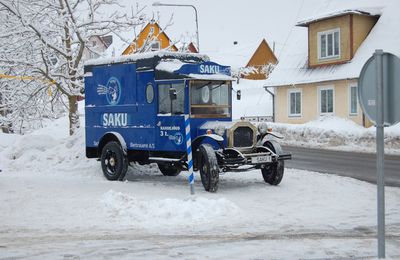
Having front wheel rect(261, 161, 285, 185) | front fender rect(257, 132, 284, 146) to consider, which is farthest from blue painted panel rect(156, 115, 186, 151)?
front wheel rect(261, 161, 285, 185)

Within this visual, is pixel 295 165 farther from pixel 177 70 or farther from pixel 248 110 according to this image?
pixel 248 110

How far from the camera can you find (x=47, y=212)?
10.1 meters

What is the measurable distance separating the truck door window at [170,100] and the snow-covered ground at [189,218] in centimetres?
175

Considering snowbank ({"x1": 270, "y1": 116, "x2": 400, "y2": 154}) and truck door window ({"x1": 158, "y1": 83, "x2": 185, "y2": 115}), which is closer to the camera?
truck door window ({"x1": 158, "y1": 83, "x2": 185, "y2": 115})

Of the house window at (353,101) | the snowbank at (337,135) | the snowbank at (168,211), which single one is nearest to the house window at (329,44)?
the house window at (353,101)

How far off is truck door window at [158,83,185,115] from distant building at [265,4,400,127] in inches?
662

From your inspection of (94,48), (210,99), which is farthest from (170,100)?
(94,48)

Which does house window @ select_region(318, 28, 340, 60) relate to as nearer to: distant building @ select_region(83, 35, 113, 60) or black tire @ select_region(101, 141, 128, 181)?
distant building @ select_region(83, 35, 113, 60)

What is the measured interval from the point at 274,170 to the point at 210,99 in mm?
2185

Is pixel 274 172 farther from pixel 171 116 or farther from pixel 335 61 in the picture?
pixel 335 61

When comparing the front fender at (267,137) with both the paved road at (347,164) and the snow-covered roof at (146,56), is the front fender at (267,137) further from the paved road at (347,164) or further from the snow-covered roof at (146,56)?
the paved road at (347,164)

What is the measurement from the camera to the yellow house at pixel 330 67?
2891 cm

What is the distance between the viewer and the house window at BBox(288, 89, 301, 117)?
32.8 m

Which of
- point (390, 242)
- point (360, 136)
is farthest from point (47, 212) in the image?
point (360, 136)
